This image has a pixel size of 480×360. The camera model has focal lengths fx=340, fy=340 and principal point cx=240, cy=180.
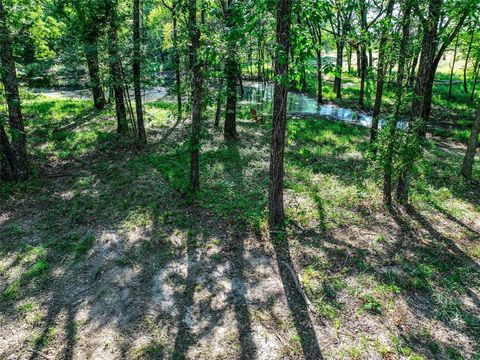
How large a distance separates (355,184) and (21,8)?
38.2 feet

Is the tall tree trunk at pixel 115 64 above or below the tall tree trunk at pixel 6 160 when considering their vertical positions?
above

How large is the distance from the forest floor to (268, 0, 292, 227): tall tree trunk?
0.94ft

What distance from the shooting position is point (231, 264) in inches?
261

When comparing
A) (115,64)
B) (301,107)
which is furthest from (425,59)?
(301,107)

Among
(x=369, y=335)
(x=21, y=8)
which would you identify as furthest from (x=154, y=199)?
(x=21, y=8)

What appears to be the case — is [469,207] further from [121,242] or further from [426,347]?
[121,242]

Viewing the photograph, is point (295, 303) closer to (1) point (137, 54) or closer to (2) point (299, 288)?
(2) point (299, 288)

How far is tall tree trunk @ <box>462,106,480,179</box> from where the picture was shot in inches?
389

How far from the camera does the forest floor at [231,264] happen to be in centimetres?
496

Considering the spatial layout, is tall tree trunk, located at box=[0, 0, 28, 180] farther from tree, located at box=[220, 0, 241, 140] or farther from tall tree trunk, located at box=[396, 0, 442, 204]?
tall tree trunk, located at box=[396, 0, 442, 204]

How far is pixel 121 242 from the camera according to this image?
7359mm

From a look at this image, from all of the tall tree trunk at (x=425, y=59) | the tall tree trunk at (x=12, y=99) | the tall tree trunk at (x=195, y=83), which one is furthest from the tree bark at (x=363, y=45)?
the tall tree trunk at (x=12, y=99)

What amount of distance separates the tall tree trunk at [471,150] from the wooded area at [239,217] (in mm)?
80

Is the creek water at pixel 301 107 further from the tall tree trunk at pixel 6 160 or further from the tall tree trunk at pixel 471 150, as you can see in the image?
the tall tree trunk at pixel 471 150
